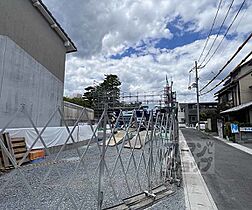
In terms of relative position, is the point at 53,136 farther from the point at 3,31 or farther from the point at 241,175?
the point at 241,175

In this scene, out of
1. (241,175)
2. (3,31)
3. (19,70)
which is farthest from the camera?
(19,70)

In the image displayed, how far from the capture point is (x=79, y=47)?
12.7m

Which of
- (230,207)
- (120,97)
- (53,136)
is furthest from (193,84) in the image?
(230,207)

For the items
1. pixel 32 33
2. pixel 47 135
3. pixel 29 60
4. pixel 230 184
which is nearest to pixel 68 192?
pixel 230 184

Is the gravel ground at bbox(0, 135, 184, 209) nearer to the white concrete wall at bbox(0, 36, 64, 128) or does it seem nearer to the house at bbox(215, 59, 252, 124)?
the white concrete wall at bbox(0, 36, 64, 128)

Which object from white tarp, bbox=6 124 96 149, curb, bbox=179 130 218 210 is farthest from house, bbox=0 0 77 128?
curb, bbox=179 130 218 210

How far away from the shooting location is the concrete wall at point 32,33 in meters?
6.26

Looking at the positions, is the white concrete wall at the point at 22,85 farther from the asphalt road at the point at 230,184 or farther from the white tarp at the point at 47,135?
the asphalt road at the point at 230,184

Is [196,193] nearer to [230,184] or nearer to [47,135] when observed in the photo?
[230,184]

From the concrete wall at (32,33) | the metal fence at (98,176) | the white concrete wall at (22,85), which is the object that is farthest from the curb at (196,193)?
the concrete wall at (32,33)

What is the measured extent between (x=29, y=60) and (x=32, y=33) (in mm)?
Answer: 1253

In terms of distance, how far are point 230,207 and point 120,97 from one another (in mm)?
21824

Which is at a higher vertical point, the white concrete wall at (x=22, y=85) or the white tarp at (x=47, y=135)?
the white concrete wall at (x=22, y=85)

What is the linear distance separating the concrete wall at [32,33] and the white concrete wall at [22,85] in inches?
13.7
